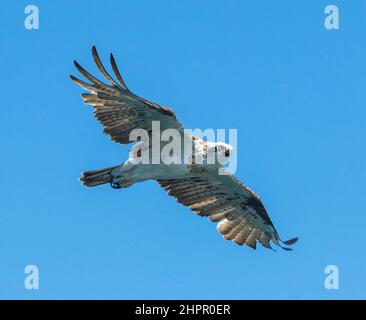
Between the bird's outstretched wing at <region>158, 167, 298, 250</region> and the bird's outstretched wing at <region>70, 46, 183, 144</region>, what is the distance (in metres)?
1.92

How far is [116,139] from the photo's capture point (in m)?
16.9

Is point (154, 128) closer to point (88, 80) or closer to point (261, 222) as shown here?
point (88, 80)

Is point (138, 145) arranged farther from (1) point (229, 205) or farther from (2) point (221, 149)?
(1) point (229, 205)

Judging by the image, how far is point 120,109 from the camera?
54.9ft

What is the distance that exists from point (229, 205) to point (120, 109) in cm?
358

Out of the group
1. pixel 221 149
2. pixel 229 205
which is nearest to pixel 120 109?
pixel 221 149

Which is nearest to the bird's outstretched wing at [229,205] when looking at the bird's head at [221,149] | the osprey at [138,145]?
the osprey at [138,145]

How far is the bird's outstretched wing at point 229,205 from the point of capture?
18.4 metres

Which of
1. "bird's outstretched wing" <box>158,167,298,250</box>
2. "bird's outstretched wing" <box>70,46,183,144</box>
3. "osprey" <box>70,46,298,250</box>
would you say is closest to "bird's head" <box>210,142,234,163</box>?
"osprey" <box>70,46,298,250</box>

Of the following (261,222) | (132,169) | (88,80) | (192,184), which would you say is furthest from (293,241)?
(88,80)

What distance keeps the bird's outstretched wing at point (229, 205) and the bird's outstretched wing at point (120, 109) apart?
6.29 feet

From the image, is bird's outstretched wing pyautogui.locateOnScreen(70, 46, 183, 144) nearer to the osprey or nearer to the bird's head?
the osprey
